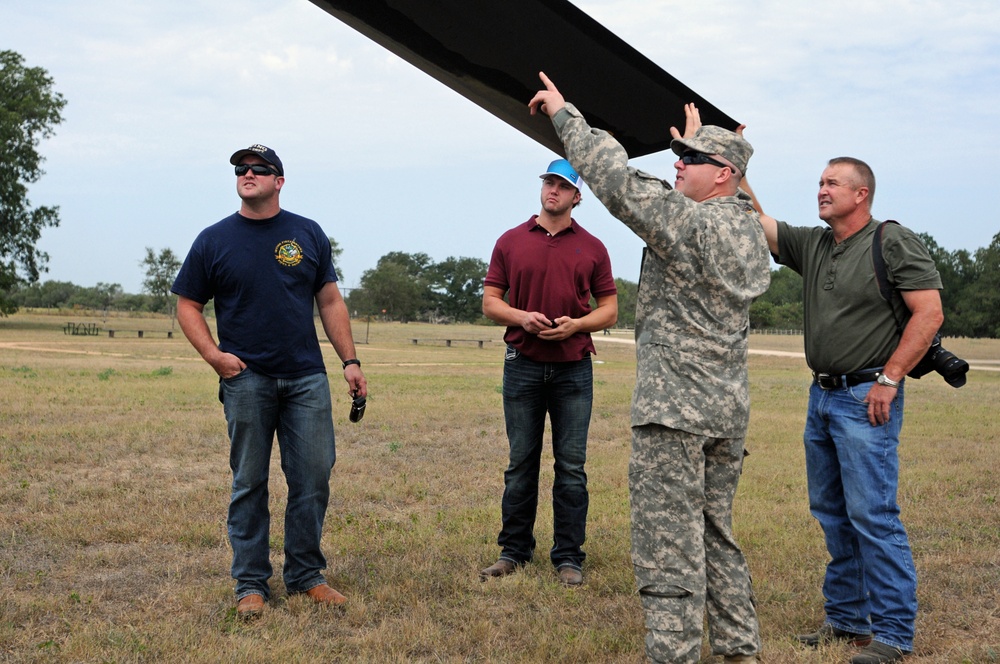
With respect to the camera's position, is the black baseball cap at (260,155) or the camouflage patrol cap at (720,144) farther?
the black baseball cap at (260,155)

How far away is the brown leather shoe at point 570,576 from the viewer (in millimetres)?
4754

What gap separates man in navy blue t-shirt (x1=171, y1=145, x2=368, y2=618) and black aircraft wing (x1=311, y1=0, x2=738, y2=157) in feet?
4.31

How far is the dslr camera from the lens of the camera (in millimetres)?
3885

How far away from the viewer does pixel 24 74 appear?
5022 centimetres

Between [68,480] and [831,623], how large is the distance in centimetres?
593

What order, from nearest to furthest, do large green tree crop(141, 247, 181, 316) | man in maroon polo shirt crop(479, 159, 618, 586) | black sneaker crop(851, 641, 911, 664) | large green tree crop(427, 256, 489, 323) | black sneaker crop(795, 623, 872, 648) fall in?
black sneaker crop(851, 641, 911, 664) → black sneaker crop(795, 623, 872, 648) → man in maroon polo shirt crop(479, 159, 618, 586) → large green tree crop(141, 247, 181, 316) → large green tree crop(427, 256, 489, 323)

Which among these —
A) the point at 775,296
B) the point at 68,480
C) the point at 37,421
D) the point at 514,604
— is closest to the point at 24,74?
A: the point at 37,421

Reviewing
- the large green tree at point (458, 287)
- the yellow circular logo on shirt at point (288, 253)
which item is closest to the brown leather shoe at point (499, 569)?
the yellow circular logo on shirt at point (288, 253)

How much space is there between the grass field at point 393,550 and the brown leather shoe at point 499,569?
0.11 meters

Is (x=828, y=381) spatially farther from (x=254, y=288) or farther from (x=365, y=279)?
(x=365, y=279)

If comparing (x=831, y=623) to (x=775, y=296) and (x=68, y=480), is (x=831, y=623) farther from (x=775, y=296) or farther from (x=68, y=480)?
(x=775, y=296)

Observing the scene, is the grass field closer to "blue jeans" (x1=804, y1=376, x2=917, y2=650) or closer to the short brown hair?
"blue jeans" (x1=804, y1=376, x2=917, y2=650)

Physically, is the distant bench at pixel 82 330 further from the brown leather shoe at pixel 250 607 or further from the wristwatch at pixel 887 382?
the wristwatch at pixel 887 382

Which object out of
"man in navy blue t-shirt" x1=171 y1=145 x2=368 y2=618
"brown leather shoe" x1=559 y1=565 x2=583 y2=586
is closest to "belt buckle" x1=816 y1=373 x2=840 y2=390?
"brown leather shoe" x1=559 y1=565 x2=583 y2=586
